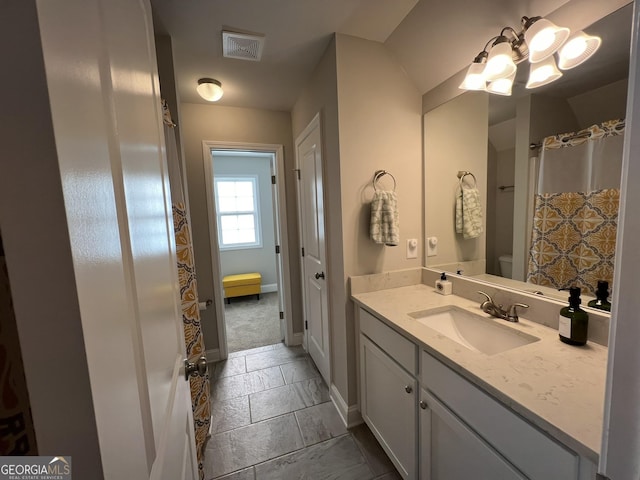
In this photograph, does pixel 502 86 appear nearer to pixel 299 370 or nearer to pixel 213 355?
pixel 299 370

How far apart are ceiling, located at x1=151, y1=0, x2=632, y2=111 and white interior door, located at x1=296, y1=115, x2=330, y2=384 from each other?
478 millimetres

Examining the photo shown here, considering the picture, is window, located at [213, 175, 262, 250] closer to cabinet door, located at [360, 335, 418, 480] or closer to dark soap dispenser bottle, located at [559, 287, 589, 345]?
cabinet door, located at [360, 335, 418, 480]

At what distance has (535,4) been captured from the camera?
1079 mm

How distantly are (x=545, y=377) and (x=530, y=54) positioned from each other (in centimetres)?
126

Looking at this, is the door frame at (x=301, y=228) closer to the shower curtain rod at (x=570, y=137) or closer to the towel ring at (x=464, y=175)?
the towel ring at (x=464, y=175)

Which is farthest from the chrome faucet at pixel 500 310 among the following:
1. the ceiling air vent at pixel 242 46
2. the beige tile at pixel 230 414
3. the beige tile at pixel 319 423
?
the ceiling air vent at pixel 242 46

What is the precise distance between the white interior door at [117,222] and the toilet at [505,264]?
1532 mm

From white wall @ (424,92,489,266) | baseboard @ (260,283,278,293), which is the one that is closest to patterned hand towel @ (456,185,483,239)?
white wall @ (424,92,489,266)

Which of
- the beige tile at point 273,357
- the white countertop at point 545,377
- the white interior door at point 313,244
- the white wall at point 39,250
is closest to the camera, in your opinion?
the white wall at point 39,250

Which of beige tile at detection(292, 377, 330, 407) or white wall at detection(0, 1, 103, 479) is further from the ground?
white wall at detection(0, 1, 103, 479)

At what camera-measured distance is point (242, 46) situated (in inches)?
62.6

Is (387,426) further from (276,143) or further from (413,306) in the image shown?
(276,143)

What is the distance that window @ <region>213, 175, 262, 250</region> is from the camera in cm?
449

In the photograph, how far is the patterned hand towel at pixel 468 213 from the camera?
5.05ft
